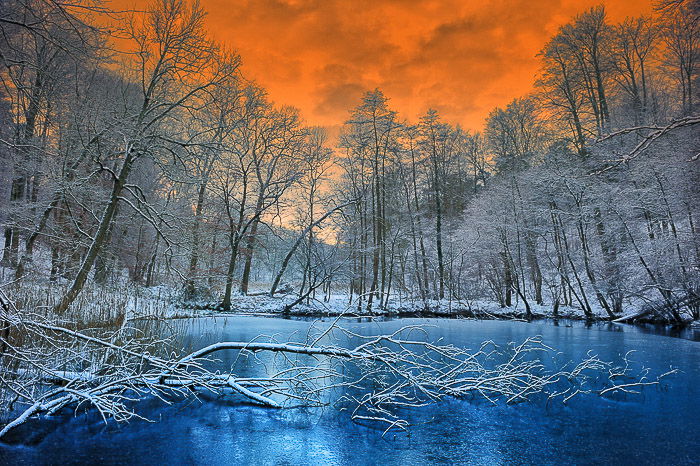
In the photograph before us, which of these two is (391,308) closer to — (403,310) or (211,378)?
(403,310)

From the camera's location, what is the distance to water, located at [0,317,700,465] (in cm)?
437

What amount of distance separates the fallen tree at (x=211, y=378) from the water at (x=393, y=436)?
25 centimetres

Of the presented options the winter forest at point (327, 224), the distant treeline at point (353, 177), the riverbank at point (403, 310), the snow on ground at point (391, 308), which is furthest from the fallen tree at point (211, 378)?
the snow on ground at point (391, 308)

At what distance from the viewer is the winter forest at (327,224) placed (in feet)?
20.8

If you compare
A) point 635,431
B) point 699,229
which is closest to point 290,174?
point 699,229

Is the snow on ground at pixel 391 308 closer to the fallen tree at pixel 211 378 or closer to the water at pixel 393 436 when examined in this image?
the fallen tree at pixel 211 378

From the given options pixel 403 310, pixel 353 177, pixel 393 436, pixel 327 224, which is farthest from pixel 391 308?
pixel 393 436

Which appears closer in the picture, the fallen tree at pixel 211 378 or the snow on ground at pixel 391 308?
the fallen tree at pixel 211 378

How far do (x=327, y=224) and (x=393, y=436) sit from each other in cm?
1914

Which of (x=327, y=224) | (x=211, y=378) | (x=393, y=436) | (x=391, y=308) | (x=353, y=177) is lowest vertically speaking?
(x=393, y=436)

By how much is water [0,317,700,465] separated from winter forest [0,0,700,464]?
0.38ft

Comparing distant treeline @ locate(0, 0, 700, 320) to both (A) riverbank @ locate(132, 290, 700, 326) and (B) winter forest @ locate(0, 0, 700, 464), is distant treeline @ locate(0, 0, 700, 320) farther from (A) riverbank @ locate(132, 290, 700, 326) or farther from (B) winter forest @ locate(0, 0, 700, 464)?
(A) riverbank @ locate(132, 290, 700, 326)

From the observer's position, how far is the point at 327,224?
78.1 feet

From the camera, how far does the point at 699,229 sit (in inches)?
580
